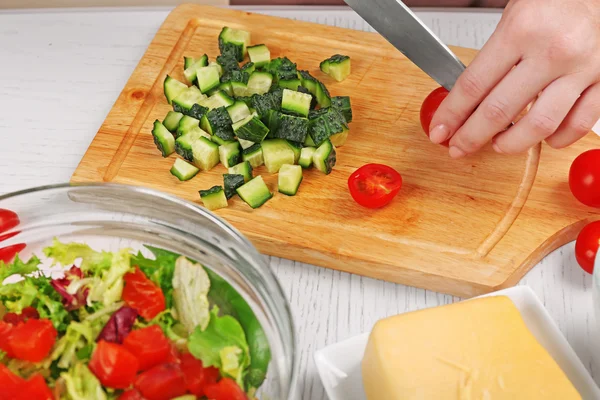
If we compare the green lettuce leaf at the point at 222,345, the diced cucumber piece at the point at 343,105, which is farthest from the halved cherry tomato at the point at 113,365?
the diced cucumber piece at the point at 343,105

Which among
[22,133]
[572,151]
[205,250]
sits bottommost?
[22,133]

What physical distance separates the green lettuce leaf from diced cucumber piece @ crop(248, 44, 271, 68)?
1213mm

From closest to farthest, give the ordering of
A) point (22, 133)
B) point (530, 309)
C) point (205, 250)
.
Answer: point (205, 250) → point (530, 309) → point (22, 133)

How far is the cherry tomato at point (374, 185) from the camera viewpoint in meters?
1.92

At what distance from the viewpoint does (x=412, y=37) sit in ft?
6.68

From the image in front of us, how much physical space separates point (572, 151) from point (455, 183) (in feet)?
1.26

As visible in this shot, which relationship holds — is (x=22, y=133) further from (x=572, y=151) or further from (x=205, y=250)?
(x=572, y=151)

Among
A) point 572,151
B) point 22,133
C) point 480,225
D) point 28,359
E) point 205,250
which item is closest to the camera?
point 28,359

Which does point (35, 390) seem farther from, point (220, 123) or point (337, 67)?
point (337, 67)

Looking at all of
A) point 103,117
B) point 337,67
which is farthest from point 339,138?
point 103,117

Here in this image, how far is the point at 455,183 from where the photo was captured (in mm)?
2045

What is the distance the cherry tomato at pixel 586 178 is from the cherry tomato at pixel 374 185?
48 cm

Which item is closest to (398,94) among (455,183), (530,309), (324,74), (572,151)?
(324,74)

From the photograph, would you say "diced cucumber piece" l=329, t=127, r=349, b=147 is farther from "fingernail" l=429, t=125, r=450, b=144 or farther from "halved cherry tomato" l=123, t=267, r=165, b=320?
"halved cherry tomato" l=123, t=267, r=165, b=320
